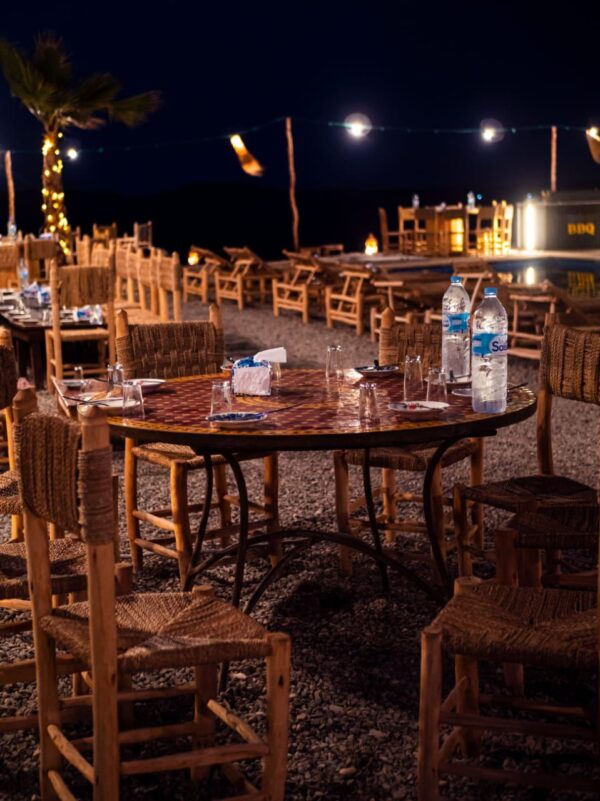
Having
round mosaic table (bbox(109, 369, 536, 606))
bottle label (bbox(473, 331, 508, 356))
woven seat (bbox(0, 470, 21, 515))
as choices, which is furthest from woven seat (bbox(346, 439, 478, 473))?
woven seat (bbox(0, 470, 21, 515))

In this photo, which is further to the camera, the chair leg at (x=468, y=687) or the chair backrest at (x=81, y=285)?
the chair backrest at (x=81, y=285)

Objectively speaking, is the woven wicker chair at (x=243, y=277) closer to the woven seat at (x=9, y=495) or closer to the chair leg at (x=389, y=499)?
the chair leg at (x=389, y=499)

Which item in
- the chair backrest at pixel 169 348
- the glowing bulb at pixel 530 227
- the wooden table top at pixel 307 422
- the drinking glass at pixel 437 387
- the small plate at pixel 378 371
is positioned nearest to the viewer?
the wooden table top at pixel 307 422

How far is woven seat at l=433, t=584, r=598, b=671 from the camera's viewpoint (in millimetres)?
2180

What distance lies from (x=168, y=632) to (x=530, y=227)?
19241 millimetres

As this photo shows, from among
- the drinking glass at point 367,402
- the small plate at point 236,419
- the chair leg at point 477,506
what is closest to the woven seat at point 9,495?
the small plate at point 236,419

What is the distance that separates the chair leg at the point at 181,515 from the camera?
12.7 ft

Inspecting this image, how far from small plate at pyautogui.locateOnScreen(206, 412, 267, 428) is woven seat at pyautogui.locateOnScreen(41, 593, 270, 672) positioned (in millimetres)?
521

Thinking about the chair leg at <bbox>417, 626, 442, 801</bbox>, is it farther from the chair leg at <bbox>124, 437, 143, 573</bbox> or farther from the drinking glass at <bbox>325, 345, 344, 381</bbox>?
the chair leg at <bbox>124, 437, 143, 573</bbox>

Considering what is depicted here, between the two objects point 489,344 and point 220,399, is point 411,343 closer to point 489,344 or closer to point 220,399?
point 489,344

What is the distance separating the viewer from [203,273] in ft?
47.5

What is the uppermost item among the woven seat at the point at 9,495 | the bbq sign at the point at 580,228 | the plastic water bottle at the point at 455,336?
the bbq sign at the point at 580,228

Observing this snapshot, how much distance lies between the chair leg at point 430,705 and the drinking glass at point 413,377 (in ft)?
4.01

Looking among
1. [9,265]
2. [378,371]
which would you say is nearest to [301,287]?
[9,265]
